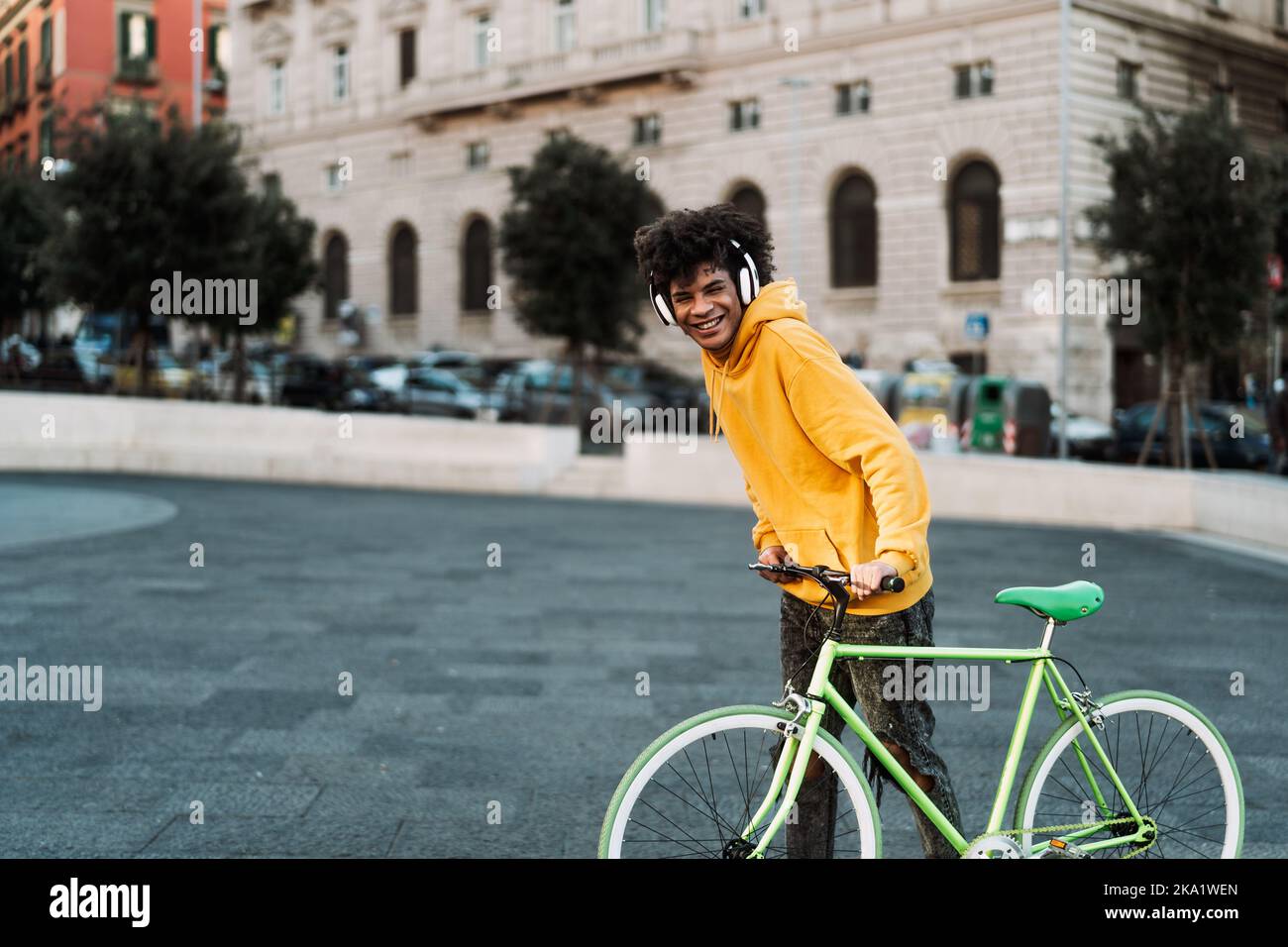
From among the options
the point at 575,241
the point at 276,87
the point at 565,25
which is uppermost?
the point at 276,87

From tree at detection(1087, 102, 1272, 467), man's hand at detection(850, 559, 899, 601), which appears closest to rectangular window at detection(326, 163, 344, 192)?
tree at detection(1087, 102, 1272, 467)

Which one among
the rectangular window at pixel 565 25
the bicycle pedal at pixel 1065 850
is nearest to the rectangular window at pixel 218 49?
the rectangular window at pixel 565 25

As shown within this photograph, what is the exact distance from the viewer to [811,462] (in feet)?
11.6

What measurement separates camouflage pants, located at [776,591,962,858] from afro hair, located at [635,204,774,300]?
888 millimetres

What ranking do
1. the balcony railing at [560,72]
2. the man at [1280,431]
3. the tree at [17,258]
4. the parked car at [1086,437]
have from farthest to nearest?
the balcony railing at [560,72] < the tree at [17,258] < the parked car at [1086,437] < the man at [1280,431]

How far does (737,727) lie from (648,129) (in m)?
39.1

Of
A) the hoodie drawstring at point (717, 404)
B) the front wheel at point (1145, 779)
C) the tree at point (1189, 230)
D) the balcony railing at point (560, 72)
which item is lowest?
the front wheel at point (1145, 779)

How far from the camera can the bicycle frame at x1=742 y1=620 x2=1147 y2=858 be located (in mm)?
3291

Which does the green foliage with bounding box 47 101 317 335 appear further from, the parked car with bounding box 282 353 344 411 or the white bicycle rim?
the white bicycle rim

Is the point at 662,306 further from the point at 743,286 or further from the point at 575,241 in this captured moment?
the point at 575,241

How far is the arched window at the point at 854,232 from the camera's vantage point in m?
36.3

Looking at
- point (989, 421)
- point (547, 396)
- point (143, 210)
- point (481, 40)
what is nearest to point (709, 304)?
point (989, 421)

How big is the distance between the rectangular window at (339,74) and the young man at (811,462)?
163 ft

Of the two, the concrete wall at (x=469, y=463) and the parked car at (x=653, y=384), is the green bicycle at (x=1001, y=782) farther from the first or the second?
the parked car at (x=653, y=384)
